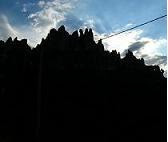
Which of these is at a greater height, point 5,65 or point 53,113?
point 5,65

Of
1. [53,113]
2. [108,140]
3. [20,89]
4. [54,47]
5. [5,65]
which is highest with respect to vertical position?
[54,47]

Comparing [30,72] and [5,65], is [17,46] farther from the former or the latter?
[30,72]

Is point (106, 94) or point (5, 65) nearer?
point (106, 94)

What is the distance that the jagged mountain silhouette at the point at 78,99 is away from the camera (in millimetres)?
28938

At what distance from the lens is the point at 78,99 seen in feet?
115

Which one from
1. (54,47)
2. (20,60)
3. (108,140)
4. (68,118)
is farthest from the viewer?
(54,47)

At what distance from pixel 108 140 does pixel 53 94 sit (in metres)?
11.0

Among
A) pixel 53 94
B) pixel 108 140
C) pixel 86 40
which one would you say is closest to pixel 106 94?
pixel 53 94

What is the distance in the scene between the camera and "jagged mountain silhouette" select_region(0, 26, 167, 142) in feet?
94.9

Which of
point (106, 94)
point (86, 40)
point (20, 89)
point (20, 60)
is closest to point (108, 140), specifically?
point (106, 94)

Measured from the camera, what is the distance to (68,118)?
102 feet

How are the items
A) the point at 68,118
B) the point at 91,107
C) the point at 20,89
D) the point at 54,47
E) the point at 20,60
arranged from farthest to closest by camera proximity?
the point at 54,47 < the point at 20,60 < the point at 20,89 < the point at 91,107 < the point at 68,118

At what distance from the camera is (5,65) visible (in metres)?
44.5

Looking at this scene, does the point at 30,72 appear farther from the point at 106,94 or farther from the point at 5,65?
the point at 106,94
